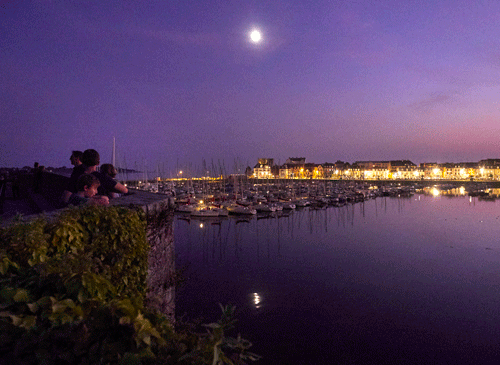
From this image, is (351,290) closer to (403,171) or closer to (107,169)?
(107,169)

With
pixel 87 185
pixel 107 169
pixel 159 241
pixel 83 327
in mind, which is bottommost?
pixel 159 241

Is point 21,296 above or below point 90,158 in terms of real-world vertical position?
below

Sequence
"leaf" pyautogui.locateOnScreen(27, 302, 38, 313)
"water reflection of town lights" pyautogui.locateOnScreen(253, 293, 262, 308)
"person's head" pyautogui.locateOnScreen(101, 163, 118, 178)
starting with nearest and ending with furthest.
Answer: "leaf" pyautogui.locateOnScreen(27, 302, 38, 313), "person's head" pyautogui.locateOnScreen(101, 163, 118, 178), "water reflection of town lights" pyautogui.locateOnScreen(253, 293, 262, 308)

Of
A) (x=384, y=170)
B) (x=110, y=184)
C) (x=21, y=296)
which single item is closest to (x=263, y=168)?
(x=384, y=170)

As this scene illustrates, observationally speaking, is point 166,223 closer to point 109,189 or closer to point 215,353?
point 109,189

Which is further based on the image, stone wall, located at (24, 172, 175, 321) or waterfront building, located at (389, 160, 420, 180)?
waterfront building, located at (389, 160, 420, 180)

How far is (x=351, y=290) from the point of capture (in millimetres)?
18156

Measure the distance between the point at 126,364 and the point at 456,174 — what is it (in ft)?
617

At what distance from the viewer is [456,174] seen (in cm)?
15662

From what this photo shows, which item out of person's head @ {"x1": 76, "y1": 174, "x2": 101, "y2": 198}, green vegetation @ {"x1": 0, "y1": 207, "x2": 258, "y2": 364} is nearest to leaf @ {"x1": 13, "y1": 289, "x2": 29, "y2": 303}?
green vegetation @ {"x1": 0, "y1": 207, "x2": 258, "y2": 364}

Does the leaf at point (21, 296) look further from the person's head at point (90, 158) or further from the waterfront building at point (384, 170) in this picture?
the waterfront building at point (384, 170)

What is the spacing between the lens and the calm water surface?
12555 mm

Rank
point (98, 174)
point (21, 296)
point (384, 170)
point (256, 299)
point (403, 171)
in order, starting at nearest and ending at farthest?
1. point (21, 296)
2. point (98, 174)
3. point (256, 299)
4. point (403, 171)
5. point (384, 170)

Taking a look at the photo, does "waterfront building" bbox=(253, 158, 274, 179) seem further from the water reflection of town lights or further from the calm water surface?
the water reflection of town lights
